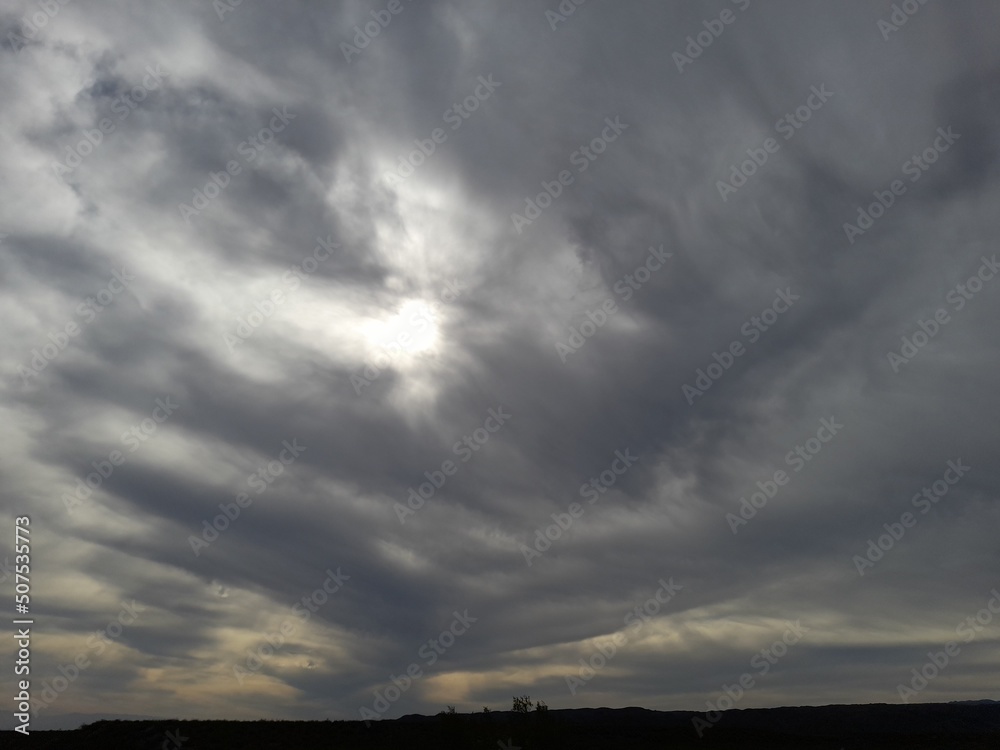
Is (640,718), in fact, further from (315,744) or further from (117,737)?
(117,737)

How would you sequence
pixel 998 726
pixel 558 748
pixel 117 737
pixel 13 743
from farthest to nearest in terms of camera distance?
pixel 998 726 → pixel 13 743 → pixel 117 737 → pixel 558 748

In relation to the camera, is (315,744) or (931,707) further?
(931,707)

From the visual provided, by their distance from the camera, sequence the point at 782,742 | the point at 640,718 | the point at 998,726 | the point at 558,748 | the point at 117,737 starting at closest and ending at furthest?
the point at 558,748
the point at 117,737
the point at 782,742
the point at 998,726
the point at 640,718

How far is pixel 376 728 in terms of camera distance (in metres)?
82.8

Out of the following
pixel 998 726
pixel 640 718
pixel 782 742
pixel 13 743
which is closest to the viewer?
pixel 13 743

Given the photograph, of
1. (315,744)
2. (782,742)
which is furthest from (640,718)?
(315,744)

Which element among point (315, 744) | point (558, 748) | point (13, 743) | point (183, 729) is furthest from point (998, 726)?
point (13, 743)

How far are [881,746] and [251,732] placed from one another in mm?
72225

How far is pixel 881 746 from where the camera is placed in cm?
8738

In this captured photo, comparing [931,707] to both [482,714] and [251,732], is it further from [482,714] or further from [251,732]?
[251,732]

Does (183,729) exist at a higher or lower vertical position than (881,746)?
higher

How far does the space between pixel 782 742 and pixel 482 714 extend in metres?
39.1

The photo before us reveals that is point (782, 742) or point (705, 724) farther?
point (705, 724)

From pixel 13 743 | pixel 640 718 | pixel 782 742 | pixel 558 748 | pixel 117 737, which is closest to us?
pixel 558 748
